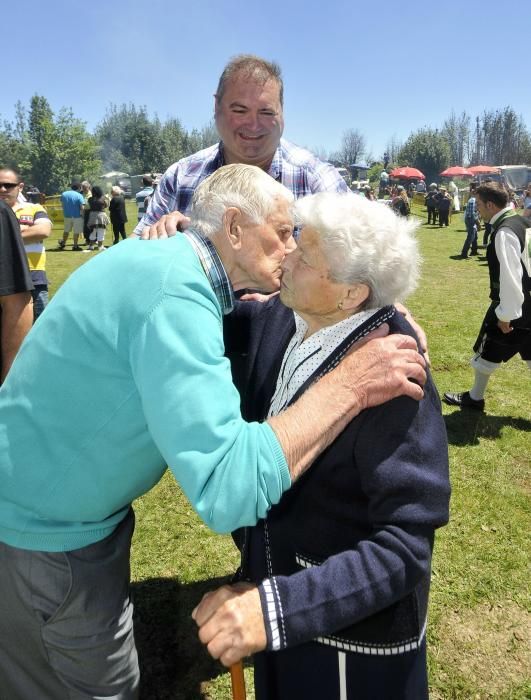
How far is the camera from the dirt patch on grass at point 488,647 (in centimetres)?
280

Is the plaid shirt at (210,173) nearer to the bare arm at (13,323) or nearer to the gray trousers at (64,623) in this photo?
the bare arm at (13,323)

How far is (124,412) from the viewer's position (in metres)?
1.41

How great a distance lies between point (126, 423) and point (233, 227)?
695 mm

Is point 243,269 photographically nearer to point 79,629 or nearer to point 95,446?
point 95,446

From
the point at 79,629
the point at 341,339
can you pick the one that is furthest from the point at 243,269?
the point at 79,629

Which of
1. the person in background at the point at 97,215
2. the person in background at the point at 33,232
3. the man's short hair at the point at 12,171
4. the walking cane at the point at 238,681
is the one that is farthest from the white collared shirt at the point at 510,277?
the person in background at the point at 97,215

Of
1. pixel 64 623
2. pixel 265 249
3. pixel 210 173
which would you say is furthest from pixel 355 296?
pixel 210 173

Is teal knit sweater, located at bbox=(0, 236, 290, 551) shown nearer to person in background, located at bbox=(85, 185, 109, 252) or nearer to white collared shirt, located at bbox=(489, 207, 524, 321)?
white collared shirt, located at bbox=(489, 207, 524, 321)

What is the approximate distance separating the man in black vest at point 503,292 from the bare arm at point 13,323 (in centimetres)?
410

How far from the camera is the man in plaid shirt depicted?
2.91 meters

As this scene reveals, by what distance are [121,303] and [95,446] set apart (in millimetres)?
420

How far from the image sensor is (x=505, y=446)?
16.8ft

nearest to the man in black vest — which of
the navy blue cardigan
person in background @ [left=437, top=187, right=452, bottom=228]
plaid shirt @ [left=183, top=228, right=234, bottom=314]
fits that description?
the navy blue cardigan

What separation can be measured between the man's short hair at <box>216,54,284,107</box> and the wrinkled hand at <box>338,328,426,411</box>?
2047 millimetres
